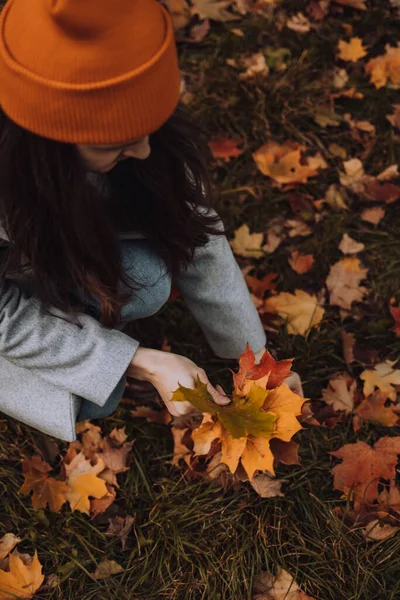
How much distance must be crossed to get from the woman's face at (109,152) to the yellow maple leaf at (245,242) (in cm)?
102

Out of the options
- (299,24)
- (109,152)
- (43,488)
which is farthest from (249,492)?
(299,24)

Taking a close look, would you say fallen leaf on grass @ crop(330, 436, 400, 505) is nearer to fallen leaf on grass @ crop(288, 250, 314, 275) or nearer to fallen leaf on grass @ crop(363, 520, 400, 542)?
fallen leaf on grass @ crop(363, 520, 400, 542)

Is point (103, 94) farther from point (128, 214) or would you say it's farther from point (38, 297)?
point (38, 297)

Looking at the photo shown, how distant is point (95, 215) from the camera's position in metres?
1.04

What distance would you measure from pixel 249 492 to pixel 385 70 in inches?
64.3

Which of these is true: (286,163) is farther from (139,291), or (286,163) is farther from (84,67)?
(84,67)

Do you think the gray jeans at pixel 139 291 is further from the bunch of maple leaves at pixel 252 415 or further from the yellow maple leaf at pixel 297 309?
the yellow maple leaf at pixel 297 309

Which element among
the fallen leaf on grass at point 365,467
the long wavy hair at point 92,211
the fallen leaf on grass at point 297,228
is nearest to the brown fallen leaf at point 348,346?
the fallen leaf on grass at point 365,467

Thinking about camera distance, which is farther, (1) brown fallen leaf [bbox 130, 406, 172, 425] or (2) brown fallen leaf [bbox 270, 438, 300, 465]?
(1) brown fallen leaf [bbox 130, 406, 172, 425]

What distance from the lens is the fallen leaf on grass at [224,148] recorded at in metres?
2.16

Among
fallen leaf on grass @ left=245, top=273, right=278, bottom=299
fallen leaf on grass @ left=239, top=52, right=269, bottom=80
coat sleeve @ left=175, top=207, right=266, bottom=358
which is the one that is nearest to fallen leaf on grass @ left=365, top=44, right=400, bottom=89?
fallen leaf on grass @ left=239, top=52, right=269, bottom=80

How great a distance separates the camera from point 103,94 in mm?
829

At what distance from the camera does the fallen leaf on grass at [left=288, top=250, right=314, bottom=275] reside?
6.30 feet

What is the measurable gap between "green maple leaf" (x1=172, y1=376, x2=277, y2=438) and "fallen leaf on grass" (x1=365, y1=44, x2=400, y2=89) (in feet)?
5.12
